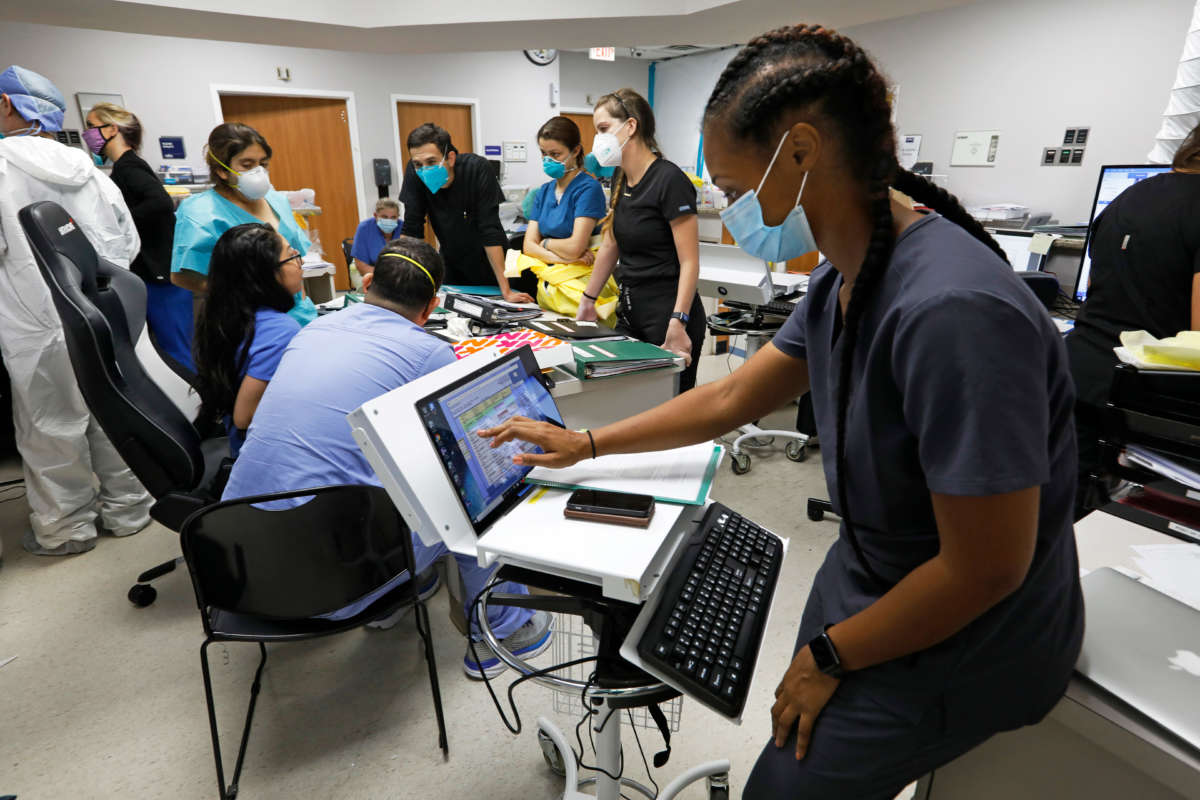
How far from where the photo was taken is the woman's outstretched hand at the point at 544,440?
103cm

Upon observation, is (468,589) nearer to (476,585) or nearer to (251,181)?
(476,585)

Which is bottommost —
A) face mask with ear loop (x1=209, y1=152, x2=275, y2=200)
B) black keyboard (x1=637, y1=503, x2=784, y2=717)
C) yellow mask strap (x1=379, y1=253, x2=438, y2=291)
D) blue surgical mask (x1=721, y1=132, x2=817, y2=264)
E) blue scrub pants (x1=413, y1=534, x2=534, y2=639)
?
blue scrub pants (x1=413, y1=534, x2=534, y2=639)

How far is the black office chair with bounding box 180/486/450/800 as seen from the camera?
4.26 feet

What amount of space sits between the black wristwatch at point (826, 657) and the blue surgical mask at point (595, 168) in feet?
6.97

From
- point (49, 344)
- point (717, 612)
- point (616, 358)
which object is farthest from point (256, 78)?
point (717, 612)

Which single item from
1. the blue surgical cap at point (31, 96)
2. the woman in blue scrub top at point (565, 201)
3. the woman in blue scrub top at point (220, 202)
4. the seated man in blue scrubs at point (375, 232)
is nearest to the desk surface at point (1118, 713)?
the woman in blue scrub top at point (565, 201)

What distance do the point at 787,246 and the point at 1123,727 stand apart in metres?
0.69

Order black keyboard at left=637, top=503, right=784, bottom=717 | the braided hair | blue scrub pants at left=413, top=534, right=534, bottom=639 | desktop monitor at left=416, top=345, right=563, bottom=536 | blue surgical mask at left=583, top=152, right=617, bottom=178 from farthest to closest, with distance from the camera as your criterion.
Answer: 1. blue surgical mask at left=583, top=152, right=617, bottom=178
2. blue scrub pants at left=413, top=534, right=534, bottom=639
3. desktop monitor at left=416, top=345, right=563, bottom=536
4. black keyboard at left=637, top=503, right=784, bottom=717
5. the braided hair

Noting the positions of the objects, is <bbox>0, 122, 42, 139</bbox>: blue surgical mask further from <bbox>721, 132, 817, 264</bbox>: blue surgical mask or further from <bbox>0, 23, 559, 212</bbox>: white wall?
<bbox>0, 23, 559, 212</bbox>: white wall

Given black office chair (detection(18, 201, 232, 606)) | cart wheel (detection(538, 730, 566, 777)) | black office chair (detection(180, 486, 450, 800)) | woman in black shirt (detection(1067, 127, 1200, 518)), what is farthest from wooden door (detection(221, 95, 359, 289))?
woman in black shirt (detection(1067, 127, 1200, 518))

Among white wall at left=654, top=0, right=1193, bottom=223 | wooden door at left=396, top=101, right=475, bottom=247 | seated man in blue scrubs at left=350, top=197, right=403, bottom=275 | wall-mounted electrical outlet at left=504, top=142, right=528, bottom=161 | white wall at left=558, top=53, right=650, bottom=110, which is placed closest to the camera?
white wall at left=654, top=0, right=1193, bottom=223

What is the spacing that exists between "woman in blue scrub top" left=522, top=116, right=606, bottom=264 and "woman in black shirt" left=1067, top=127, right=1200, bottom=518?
1.75 meters

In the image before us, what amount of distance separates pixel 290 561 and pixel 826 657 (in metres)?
1.09

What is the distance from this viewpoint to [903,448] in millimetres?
688
